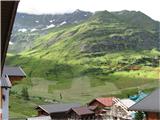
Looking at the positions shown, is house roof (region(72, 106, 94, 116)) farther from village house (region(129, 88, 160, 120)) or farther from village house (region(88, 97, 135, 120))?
village house (region(129, 88, 160, 120))

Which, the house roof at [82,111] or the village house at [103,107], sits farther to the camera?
the village house at [103,107]

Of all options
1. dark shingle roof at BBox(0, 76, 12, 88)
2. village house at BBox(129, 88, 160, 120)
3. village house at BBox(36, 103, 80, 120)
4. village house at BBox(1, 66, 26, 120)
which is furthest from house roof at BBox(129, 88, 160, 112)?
village house at BBox(36, 103, 80, 120)

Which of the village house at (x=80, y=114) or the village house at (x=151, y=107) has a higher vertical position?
the village house at (x=151, y=107)

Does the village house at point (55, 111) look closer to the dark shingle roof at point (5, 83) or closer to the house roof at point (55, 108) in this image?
the house roof at point (55, 108)

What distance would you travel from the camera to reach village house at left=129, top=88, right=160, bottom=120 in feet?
62.4

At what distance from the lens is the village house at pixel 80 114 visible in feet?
255

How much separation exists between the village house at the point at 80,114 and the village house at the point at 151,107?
5749cm

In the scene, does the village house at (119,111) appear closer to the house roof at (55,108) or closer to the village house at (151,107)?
the house roof at (55,108)

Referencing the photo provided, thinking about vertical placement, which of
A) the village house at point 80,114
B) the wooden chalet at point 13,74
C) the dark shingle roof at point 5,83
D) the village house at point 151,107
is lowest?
the village house at point 80,114

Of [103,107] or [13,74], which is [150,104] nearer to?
[13,74]

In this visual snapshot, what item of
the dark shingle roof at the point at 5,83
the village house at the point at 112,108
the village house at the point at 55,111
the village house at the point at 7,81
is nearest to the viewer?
the dark shingle roof at the point at 5,83

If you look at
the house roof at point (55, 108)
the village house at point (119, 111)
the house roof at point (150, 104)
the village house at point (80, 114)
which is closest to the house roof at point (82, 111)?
the village house at point (80, 114)

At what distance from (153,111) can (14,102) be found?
9635 centimetres

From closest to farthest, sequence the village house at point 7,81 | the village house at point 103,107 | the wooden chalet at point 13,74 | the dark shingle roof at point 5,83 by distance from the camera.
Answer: the dark shingle roof at point 5,83 → the village house at point 7,81 → the wooden chalet at point 13,74 → the village house at point 103,107
